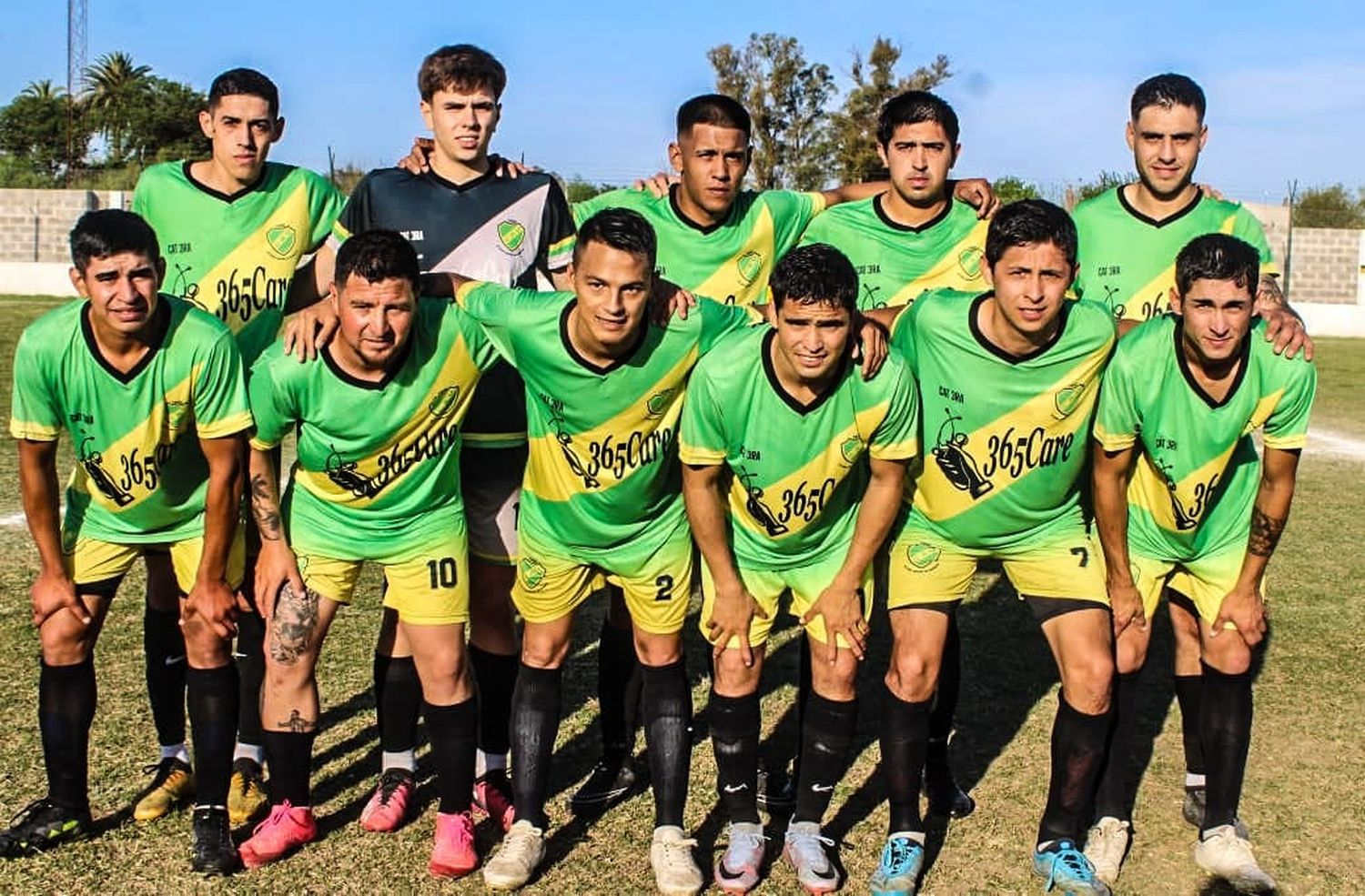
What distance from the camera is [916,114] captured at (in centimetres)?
464

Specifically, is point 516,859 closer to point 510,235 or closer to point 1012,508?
point 1012,508

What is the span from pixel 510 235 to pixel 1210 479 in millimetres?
2432

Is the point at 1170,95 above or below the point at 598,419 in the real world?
above

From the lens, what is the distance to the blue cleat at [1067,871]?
3.86 metres

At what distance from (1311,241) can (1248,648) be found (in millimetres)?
27437

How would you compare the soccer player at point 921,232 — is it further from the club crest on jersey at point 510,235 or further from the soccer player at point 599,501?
the club crest on jersey at point 510,235

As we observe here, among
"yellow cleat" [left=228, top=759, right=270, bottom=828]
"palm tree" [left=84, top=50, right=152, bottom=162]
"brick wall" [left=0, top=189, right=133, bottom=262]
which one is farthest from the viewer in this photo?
"palm tree" [left=84, top=50, right=152, bottom=162]

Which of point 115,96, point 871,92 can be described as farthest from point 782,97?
point 115,96

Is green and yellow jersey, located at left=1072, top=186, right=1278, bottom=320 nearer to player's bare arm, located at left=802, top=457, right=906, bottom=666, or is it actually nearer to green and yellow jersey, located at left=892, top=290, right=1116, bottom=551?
green and yellow jersey, located at left=892, top=290, right=1116, bottom=551

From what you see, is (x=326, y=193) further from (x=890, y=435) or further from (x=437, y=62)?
(x=890, y=435)

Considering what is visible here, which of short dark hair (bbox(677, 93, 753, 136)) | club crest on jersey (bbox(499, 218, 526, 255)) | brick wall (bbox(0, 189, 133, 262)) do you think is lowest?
club crest on jersey (bbox(499, 218, 526, 255))

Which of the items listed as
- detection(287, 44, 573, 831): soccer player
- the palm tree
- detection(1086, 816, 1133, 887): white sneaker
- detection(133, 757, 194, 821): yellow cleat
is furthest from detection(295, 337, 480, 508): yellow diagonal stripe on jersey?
the palm tree

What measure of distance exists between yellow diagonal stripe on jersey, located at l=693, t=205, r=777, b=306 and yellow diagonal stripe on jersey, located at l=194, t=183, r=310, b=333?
1480mm

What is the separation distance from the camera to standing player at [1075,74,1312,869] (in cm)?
452
